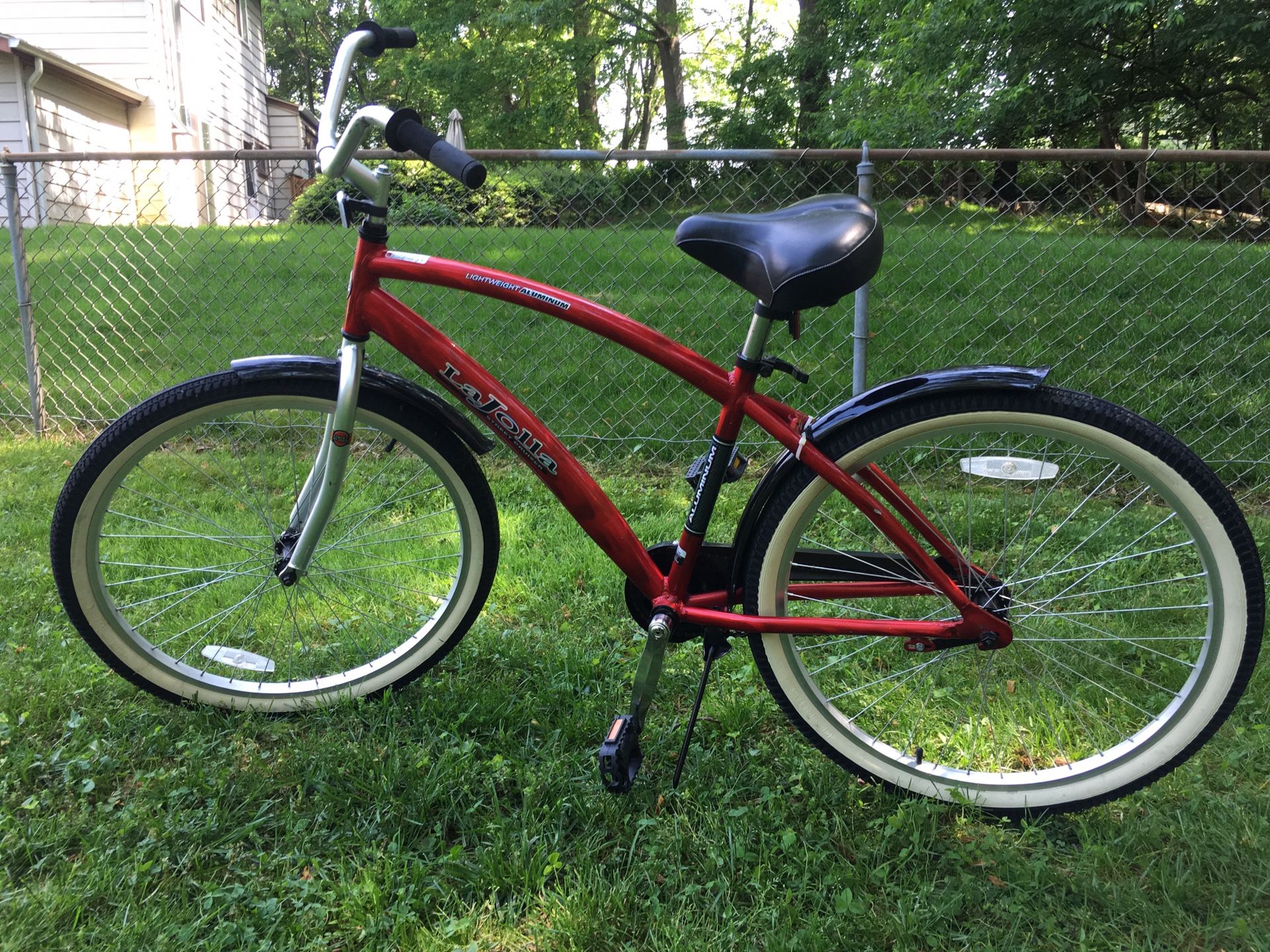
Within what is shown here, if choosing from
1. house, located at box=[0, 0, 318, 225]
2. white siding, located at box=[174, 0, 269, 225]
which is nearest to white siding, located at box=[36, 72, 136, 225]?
house, located at box=[0, 0, 318, 225]

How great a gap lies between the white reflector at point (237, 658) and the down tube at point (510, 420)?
0.96m

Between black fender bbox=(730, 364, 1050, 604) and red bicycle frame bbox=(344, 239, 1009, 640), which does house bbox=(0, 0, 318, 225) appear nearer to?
red bicycle frame bbox=(344, 239, 1009, 640)

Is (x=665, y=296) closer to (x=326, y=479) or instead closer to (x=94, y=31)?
(x=326, y=479)

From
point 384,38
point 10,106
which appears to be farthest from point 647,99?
point 384,38

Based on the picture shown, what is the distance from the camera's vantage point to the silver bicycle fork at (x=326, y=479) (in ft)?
5.94

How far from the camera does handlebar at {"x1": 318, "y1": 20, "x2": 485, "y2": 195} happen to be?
1402 millimetres

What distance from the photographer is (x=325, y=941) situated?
56.5 inches

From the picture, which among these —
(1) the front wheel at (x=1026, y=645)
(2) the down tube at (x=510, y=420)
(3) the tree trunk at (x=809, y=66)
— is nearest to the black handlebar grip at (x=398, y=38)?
(2) the down tube at (x=510, y=420)

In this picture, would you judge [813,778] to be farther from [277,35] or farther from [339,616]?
[277,35]

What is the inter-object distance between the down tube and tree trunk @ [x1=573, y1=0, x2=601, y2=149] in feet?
65.0

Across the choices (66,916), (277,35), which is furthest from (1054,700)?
(277,35)

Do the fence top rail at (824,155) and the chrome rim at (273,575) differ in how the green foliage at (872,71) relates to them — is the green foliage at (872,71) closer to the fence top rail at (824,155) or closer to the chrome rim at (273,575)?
the fence top rail at (824,155)

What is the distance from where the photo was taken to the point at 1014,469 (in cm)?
170

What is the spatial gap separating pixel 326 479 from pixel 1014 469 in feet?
4.98
